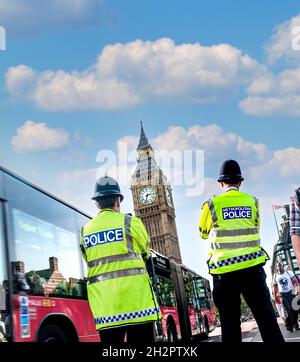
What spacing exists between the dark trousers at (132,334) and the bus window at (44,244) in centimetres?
222

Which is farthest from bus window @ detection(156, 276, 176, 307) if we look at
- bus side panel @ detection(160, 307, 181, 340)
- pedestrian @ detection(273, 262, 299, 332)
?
pedestrian @ detection(273, 262, 299, 332)

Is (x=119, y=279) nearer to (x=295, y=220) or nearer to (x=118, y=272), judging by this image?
(x=118, y=272)

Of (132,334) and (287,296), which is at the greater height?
(287,296)

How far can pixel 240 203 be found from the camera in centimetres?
455

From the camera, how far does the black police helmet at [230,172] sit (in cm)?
464

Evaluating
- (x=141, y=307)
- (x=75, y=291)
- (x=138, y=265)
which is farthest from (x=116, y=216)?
(x=75, y=291)

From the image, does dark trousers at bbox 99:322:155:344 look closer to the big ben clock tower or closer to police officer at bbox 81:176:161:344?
police officer at bbox 81:176:161:344

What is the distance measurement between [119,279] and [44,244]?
114 inches

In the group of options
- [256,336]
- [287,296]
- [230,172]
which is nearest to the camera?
[230,172]

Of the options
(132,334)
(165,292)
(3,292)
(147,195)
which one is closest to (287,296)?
(165,292)

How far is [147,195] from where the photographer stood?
9281cm

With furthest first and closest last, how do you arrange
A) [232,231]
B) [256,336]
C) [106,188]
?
1. [256,336]
2. [232,231]
3. [106,188]

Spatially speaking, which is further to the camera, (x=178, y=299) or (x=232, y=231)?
(x=178, y=299)
